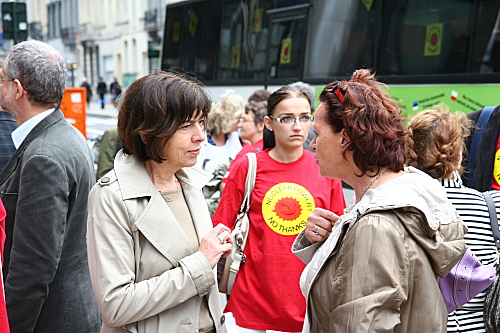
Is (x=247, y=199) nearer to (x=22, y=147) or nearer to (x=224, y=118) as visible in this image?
(x=22, y=147)

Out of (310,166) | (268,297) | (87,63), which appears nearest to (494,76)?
(310,166)

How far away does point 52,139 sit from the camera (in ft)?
8.76

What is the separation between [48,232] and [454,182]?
1.98 m

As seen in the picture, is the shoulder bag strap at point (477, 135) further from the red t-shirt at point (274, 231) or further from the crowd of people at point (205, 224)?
the crowd of people at point (205, 224)

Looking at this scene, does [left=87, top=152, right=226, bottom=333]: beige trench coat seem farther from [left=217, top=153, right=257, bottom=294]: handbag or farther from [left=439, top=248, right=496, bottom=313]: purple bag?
[left=217, top=153, right=257, bottom=294]: handbag

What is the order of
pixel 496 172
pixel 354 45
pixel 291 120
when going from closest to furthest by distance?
1. pixel 291 120
2. pixel 496 172
3. pixel 354 45

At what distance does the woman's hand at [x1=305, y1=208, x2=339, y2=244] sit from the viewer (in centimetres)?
218

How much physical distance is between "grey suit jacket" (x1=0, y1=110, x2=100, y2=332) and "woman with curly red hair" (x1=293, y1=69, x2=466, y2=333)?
122cm

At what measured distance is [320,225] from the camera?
7.19ft

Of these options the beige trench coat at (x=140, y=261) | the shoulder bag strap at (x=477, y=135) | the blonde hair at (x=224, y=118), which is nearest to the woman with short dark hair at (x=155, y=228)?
the beige trench coat at (x=140, y=261)

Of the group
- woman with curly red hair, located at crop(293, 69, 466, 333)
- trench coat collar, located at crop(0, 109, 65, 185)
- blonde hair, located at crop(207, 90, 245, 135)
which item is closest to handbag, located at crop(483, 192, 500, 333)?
woman with curly red hair, located at crop(293, 69, 466, 333)

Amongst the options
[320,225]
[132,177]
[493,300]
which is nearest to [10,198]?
[132,177]

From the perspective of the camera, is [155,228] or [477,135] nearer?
[155,228]

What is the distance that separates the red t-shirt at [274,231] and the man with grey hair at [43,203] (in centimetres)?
91
